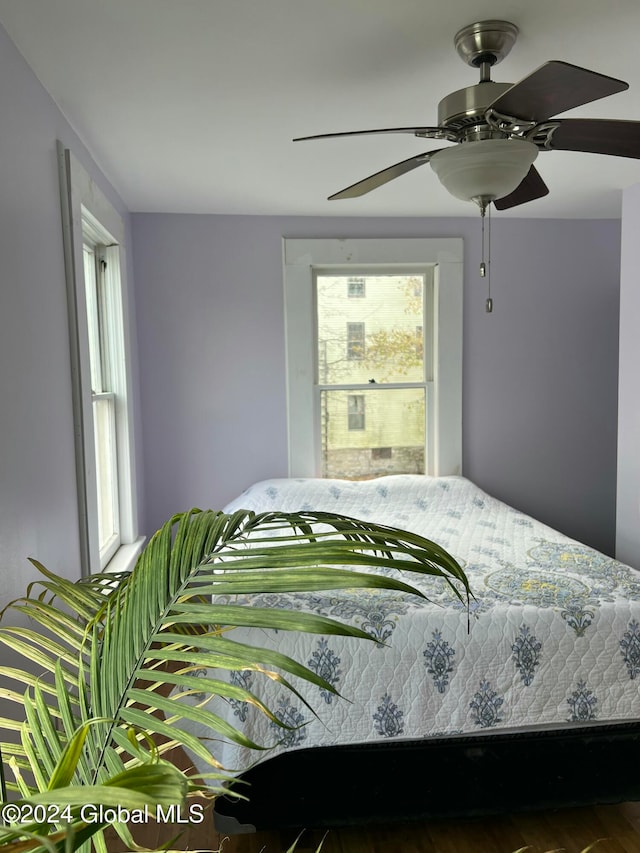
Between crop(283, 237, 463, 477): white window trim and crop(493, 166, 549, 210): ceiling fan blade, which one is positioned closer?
crop(493, 166, 549, 210): ceiling fan blade

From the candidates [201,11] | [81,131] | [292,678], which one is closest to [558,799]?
[292,678]

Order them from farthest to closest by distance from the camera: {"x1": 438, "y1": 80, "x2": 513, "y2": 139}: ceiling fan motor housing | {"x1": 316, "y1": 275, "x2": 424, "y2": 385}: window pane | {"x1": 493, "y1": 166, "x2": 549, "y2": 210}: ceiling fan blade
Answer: {"x1": 316, "y1": 275, "x2": 424, "y2": 385}: window pane, {"x1": 493, "y1": 166, "x2": 549, "y2": 210}: ceiling fan blade, {"x1": 438, "y1": 80, "x2": 513, "y2": 139}: ceiling fan motor housing

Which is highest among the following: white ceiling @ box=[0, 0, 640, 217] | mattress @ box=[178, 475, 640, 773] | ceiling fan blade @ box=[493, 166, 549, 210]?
white ceiling @ box=[0, 0, 640, 217]

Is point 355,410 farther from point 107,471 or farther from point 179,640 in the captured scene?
point 179,640

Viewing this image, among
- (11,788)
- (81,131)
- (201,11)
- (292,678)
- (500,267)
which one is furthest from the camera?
(500,267)

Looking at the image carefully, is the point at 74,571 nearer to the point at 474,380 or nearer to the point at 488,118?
the point at 488,118

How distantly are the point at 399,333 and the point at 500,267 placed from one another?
2.34 ft

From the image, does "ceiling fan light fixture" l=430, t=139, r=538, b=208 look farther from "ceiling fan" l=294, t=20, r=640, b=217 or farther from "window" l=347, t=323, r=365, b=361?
"window" l=347, t=323, r=365, b=361

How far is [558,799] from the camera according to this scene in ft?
6.33

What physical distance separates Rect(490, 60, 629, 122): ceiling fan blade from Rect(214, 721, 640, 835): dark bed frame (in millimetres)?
1694

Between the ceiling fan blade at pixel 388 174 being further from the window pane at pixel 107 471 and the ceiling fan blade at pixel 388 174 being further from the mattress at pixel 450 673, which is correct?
the window pane at pixel 107 471

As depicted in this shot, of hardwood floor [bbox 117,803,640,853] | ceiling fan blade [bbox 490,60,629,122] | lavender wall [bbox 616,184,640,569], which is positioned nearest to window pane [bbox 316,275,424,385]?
lavender wall [bbox 616,184,640,569]

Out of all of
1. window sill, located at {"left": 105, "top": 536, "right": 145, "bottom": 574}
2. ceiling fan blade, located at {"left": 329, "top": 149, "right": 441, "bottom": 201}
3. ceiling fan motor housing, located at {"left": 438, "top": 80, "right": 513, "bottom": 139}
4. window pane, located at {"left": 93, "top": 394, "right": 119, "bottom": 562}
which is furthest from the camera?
window pane, located at {"left": 93, "top": 394, "right": 119, "bottom": 562}

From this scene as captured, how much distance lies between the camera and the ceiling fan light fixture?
5.46 feet
